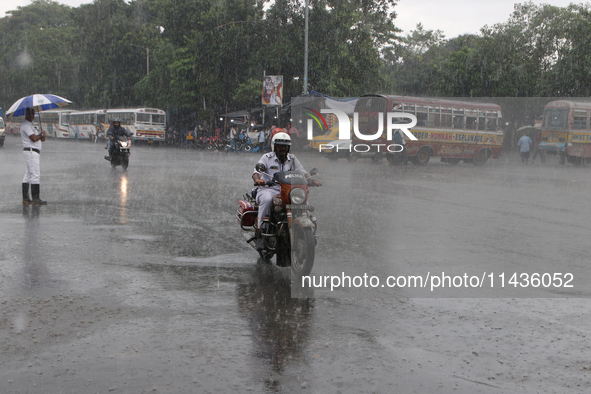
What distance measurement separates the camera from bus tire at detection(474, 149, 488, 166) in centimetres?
3062

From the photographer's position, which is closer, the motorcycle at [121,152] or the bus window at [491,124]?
the motorcycle at [121,152]

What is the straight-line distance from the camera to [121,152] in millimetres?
20953

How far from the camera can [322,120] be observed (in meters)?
35.4

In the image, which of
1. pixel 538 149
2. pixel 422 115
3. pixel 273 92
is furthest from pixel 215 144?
pixel 538 149

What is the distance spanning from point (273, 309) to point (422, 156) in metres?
24.6

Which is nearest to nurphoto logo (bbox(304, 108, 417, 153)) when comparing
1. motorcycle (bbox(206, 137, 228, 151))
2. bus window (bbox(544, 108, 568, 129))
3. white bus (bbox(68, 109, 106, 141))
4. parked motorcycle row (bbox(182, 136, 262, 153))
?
parked motorcycle row (bbox(182, 136, 262, 153))

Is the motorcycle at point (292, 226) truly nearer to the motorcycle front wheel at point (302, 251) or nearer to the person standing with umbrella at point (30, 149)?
the motorcycle front wheel at point (302, 251)

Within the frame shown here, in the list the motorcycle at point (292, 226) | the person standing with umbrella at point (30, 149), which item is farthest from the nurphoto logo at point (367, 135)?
the motorcycle at point (292, 226)

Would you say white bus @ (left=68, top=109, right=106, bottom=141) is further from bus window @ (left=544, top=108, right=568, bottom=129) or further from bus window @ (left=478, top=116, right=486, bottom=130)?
bus window @ (left=544, top=108, right=568, bottom=129)

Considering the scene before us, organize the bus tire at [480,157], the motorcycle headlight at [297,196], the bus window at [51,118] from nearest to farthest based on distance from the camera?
the motorcycle headlight at [297,196] → the bus tire at [480,157] → the bus window at [51,118]

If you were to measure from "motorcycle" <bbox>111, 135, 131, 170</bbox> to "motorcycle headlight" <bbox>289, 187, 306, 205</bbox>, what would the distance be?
50.7ft

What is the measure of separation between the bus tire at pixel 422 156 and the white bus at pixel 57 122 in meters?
43.5

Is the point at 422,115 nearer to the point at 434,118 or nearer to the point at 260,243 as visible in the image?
the point at 434,118

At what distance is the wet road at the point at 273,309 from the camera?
12.6 ft
